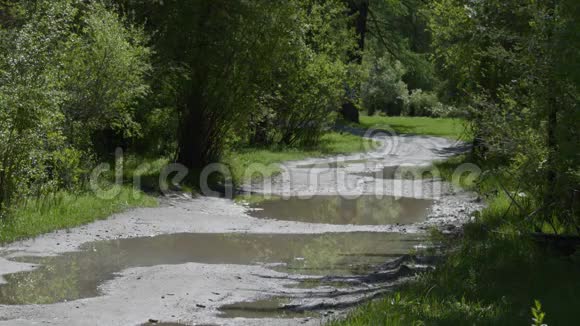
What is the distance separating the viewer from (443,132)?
43875 millimetres

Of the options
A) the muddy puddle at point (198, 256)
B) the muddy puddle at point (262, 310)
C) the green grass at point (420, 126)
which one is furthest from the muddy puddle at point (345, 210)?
the green grass at point (420, 126)

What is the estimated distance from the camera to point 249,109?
2080 centimetres

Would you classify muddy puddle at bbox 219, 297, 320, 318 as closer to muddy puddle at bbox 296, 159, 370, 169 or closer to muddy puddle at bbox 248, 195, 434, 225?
muddy puddle at bbox 248, 195, 434, 225

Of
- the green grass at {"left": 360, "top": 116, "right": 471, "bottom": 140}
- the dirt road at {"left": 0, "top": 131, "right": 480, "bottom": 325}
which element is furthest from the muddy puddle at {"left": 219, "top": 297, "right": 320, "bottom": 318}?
the green grass at {"left": 360, "top": 116, "right": 471, "bottom": 140}

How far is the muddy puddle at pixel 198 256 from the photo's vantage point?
9.72 meters

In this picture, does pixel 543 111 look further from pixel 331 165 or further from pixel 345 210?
pixel 331 165

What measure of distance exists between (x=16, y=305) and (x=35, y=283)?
43.8 inches

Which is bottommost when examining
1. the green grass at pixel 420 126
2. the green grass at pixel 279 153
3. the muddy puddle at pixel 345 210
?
the muddy puddle at pixel 345 210

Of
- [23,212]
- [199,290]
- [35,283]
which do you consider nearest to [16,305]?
[35,283]

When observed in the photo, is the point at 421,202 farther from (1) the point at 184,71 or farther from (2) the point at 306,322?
(2) the point at 306,322

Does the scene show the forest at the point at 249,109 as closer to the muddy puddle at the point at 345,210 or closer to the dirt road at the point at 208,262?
the dirt road at the point at 208,262

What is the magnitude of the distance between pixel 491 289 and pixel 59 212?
7769mm

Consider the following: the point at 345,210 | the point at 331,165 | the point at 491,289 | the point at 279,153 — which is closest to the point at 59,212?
the point at 345,210

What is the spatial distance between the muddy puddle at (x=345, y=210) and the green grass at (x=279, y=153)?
9.03ft
